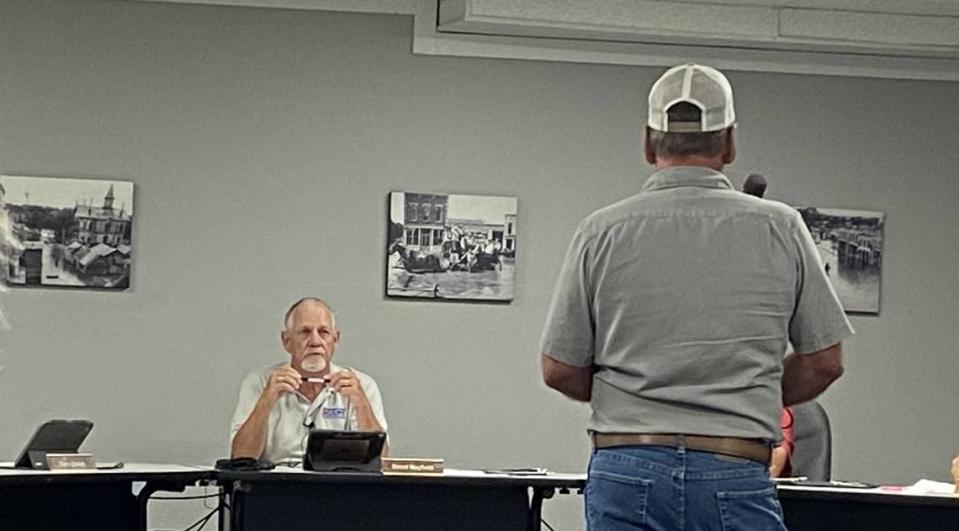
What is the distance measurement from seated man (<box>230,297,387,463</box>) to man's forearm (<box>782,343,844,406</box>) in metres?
2.60

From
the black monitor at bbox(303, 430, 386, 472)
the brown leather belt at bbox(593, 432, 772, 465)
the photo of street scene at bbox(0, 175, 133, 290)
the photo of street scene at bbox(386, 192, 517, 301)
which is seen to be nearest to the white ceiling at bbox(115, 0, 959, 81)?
the photo of street scene at bbox(386, 192, 517, 301)

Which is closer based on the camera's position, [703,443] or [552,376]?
[703,443]

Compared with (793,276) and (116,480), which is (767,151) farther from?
(793,276)

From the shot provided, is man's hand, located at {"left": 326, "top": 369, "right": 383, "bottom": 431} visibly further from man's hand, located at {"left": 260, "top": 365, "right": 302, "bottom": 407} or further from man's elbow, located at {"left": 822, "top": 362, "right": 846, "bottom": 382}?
man's elbow, located at {"left": 822, "top": 362, "right": 846, "bottom": 382}

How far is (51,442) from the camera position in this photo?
15.1 ft

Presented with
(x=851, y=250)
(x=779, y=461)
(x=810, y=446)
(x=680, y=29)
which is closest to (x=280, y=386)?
(x=779, y=461)

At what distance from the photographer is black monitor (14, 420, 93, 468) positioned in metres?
4.48

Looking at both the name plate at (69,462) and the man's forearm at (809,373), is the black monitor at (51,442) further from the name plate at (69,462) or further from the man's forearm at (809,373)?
the man's forearm at (809,373)

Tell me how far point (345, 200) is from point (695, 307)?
3943mm

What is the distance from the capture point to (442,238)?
20.5ft

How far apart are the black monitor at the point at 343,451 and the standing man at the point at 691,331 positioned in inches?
74.3

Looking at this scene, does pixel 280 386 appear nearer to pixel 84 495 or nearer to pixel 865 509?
pixel 84 495

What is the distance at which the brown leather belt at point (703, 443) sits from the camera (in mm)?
2373

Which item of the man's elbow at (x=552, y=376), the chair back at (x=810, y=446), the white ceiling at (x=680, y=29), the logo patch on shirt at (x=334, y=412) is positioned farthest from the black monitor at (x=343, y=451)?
the white ceiling at (x=680, y=29)
